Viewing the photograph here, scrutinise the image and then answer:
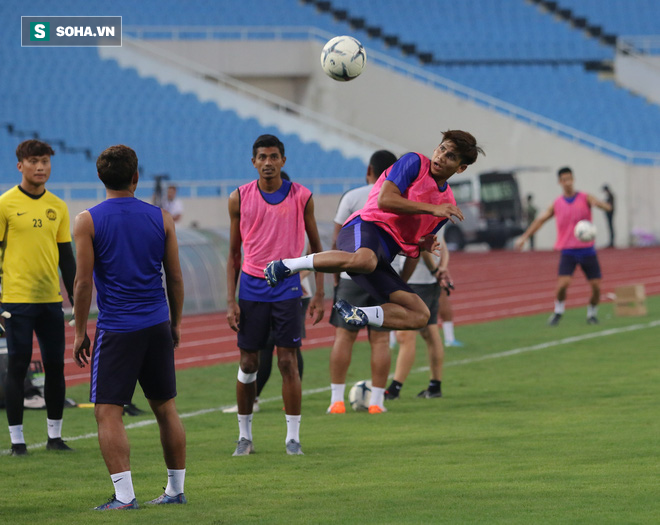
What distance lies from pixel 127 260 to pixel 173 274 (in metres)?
0.30

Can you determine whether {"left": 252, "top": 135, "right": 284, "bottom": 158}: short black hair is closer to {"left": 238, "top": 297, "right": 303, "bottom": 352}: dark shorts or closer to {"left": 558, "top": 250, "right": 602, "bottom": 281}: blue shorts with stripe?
{"left": 238, "top": 297, "right": 303, "bottom": 352}: dark shorts

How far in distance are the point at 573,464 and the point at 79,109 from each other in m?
27.5

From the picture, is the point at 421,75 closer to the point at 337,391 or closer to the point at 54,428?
the point at 337,391

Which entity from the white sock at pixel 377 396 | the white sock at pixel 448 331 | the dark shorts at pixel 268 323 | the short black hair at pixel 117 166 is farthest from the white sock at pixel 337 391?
the white sock at pixel 448 331

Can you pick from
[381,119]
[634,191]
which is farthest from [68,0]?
[634,191]

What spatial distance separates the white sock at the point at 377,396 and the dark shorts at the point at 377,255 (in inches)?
92.8

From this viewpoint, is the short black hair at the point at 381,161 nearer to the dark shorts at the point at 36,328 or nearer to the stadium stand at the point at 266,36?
the dark shorts at the point at 36,328

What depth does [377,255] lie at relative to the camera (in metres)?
7.51

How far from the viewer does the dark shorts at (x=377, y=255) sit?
7543mm

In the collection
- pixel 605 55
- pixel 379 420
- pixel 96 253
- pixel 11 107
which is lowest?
pixel 379 420

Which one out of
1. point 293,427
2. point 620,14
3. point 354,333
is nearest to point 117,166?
point 293,427

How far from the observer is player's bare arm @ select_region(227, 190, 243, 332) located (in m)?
7.79

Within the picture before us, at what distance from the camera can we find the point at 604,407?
9.70m

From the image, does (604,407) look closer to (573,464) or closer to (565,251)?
(573,464)
